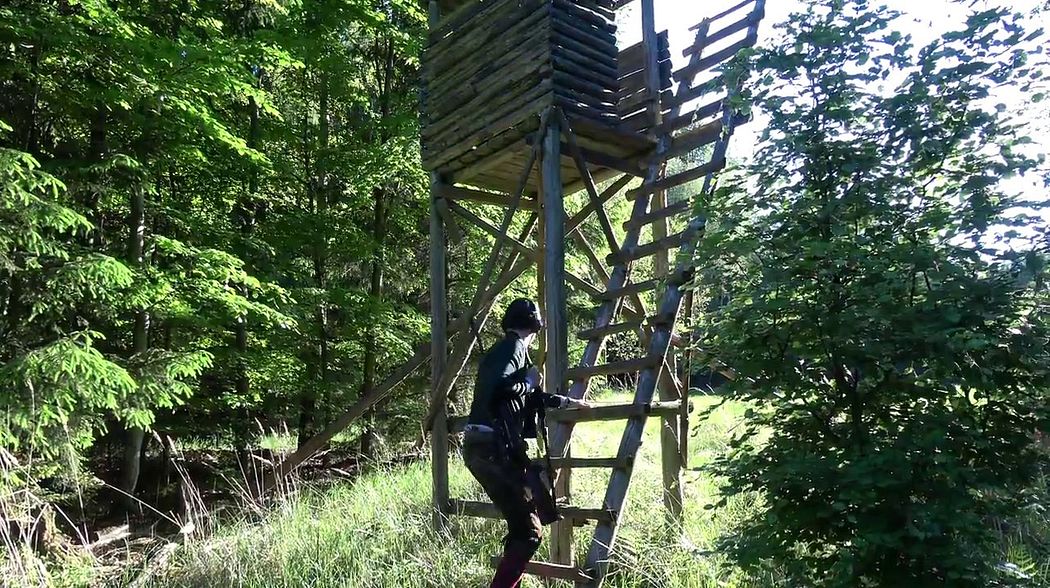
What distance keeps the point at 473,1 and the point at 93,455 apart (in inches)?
424

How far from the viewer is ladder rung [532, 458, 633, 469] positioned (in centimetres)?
506

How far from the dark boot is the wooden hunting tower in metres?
0.51

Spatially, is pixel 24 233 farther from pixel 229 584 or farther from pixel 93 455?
pixel 93 455

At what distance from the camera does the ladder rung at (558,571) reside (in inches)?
185

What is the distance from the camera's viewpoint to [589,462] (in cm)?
517

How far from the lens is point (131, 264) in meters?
9.09

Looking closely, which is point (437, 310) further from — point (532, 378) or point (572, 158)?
point (532, 378)

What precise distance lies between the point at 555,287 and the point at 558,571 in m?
2.12

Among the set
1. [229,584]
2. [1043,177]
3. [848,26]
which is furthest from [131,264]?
[1043,177]

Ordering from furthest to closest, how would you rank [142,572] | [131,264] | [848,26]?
[131,264] < [142,572] < [848,26]

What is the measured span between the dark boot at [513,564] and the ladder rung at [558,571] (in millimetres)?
331

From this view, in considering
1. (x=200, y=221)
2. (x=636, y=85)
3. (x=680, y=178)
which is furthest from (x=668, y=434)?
(x=200, y=221)

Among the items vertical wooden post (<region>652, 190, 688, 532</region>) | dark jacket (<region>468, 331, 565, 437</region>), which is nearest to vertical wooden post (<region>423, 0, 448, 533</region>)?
vertical wooden post (<region>652, 190, 688, 532</region>)

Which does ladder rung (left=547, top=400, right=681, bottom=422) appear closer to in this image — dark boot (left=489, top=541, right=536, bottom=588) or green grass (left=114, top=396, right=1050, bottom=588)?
green grass (left=114, top=396, right=1050, bottom=588)
